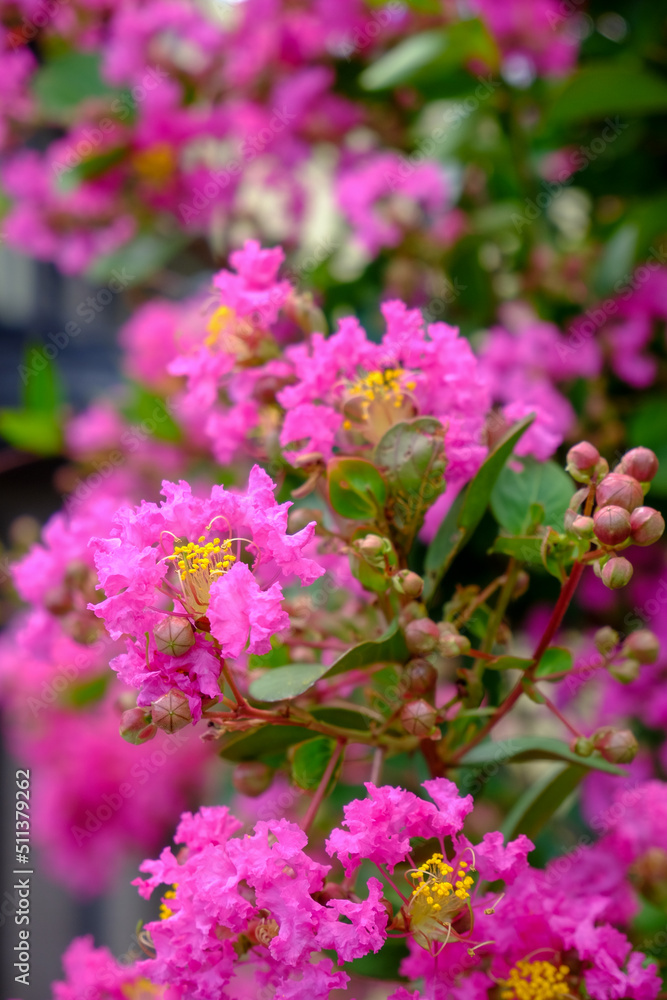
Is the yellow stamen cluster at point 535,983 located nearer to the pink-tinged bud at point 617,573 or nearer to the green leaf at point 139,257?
the pink-tinged bud at point 617,573

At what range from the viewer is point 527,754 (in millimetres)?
701

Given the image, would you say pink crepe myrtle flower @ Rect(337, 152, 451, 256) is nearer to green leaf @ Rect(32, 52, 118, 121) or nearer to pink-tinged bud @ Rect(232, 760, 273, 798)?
green leaf @ Rect(32, 52, 118, 121)

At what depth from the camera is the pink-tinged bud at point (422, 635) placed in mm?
599

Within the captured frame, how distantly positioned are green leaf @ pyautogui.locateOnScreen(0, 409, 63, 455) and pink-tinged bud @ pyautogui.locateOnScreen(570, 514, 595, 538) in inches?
42.9

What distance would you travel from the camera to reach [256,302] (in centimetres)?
73

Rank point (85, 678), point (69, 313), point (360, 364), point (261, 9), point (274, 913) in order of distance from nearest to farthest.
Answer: point (274, 913), point (360, 364), point (85, 678), point (261, 9), point (69, 313)

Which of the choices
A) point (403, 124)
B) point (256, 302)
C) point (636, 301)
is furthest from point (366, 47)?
point (256, 302)

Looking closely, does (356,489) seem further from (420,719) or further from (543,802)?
(543,802)

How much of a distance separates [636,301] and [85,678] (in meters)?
0.89

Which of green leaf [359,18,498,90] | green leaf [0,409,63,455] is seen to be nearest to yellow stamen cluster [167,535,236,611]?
green leaf [359,18,498,90]

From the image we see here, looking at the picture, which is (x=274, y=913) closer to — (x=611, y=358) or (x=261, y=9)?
(x=611, y=358)

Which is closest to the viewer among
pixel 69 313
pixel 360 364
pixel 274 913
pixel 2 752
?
pixel 274 913

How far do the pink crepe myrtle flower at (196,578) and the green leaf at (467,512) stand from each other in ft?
0.47

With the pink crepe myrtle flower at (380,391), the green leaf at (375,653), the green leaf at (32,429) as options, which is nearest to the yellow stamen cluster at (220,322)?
the pink crepe myrtle flower at (380,391)
